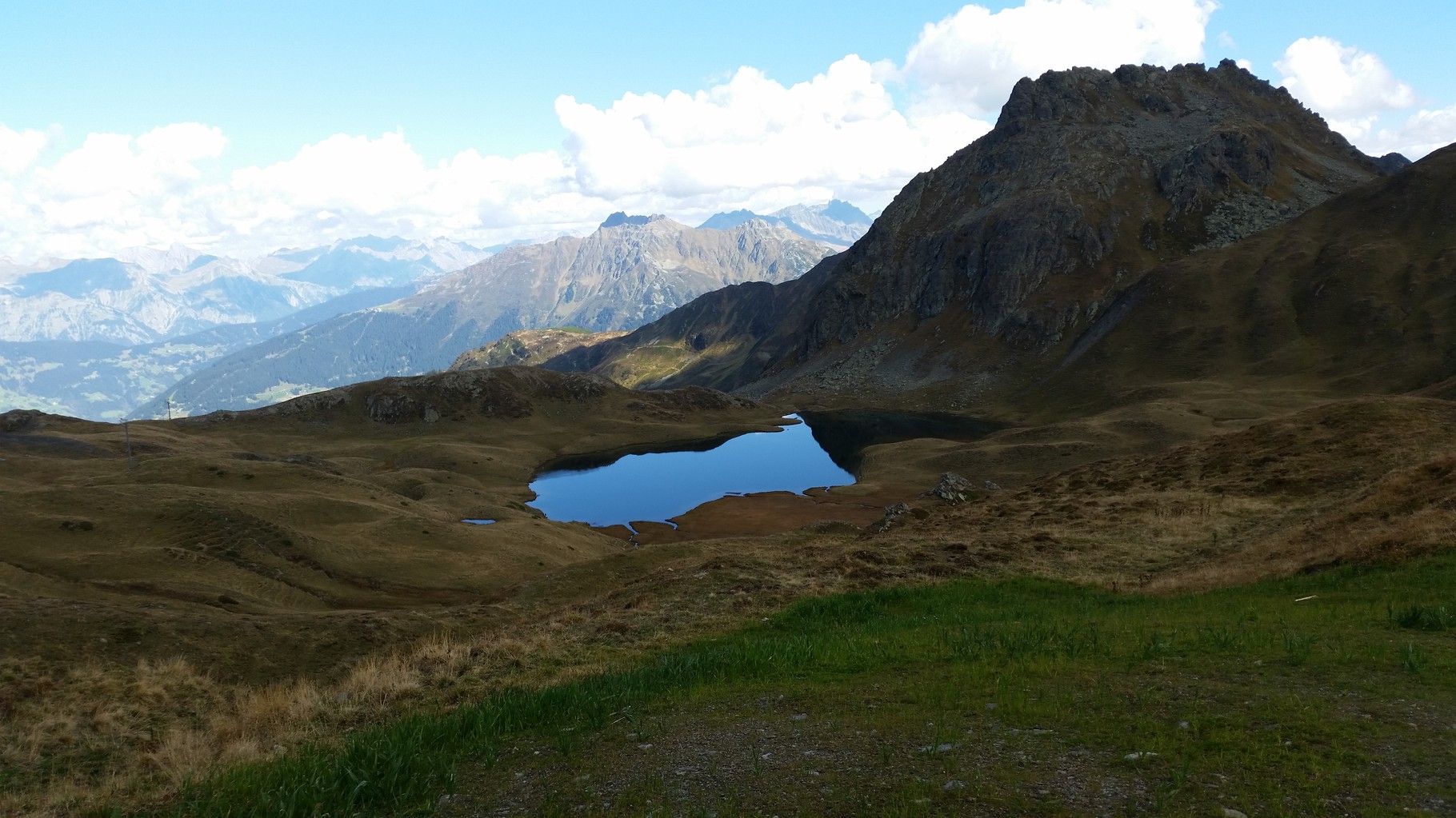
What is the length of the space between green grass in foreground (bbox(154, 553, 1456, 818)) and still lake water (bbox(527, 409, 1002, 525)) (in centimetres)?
9095

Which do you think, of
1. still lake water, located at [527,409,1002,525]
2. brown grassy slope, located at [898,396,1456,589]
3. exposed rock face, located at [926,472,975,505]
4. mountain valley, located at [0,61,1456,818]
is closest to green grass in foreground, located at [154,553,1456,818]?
mountain valley, located at [0,61,1456,818]

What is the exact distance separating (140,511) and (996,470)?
96.3 m

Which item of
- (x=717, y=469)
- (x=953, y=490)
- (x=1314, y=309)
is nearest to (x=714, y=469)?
(x=717, y=469)

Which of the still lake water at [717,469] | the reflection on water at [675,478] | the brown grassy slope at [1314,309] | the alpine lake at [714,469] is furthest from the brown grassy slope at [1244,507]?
the brown grassy slope at [1314,309]

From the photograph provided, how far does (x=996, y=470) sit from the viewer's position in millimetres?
109750

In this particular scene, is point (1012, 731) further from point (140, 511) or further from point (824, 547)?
point (140, 511)

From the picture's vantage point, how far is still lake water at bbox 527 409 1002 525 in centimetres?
11712

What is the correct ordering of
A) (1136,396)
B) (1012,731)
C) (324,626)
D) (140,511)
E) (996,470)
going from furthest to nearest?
(1136,396) → (996,470) → (140,511) → (324,626) → (1012,731)

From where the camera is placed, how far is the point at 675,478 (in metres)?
137

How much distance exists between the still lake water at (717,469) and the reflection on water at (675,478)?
0.47ft

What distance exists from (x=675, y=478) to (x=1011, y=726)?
12607 cm

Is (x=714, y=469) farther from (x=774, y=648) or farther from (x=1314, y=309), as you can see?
(x=774, y=648)

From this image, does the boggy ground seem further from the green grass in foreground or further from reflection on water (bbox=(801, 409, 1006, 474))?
reflection on water (bbox=(801, 409, 1006, 474))

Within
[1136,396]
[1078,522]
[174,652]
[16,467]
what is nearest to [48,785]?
[174,652]
